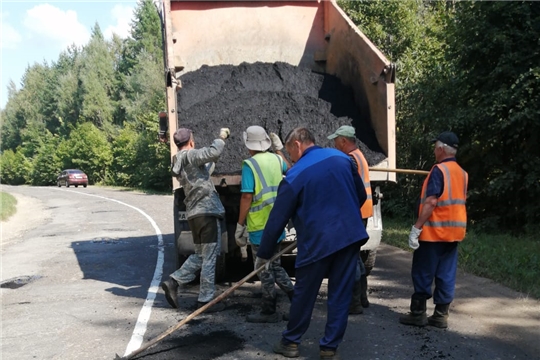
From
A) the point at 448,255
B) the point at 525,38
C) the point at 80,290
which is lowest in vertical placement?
the point at 80,290

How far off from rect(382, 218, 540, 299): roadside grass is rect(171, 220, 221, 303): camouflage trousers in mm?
3183

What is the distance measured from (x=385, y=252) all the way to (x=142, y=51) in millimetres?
48342

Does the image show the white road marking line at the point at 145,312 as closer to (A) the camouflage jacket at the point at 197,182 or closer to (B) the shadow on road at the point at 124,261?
(B) the shadow on road at the point at 124,261

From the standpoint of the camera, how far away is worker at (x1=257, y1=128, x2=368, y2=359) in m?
3.92

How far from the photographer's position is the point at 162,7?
727 cm

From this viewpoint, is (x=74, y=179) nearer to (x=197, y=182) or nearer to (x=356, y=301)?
(x=197, y=182)

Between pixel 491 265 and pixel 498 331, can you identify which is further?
pixel 491 265

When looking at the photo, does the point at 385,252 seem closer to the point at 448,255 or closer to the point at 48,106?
the point at 448,255

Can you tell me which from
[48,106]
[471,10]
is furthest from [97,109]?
[471,10]

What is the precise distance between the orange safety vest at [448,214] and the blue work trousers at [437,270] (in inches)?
3.9

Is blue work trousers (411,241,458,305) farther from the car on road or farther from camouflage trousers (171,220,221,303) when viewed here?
the car on road

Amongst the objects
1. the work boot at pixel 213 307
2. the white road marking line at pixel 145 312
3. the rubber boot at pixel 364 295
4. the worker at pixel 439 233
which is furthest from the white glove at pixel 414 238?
the white road marking line at pixel 145 312

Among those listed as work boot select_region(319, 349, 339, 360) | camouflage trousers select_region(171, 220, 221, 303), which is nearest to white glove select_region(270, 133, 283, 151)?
camouflage trousers select_region(171, 220, 221, 303)

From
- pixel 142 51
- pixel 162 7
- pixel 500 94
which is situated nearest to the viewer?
pixel 162 7
